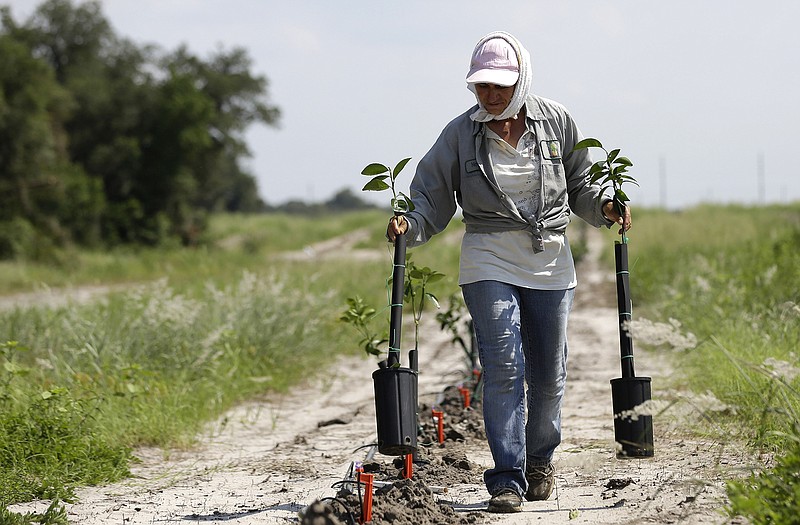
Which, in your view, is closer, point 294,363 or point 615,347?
point 294,363

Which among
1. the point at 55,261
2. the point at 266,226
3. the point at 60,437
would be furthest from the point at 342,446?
the point at 266,226

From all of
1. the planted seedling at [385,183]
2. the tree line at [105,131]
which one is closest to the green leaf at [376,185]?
the planted seedling at [385,183]

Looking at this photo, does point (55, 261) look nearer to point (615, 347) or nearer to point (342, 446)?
point (615, 347)

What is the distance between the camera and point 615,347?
1061 cm

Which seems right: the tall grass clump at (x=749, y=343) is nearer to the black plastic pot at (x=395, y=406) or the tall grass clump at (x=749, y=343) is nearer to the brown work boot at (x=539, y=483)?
the brown work boot at (x=539, y=483)

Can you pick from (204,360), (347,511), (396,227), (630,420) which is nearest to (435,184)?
(396,227)

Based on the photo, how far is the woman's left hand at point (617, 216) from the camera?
4.59 metres

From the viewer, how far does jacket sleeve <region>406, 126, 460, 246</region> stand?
4.55 m

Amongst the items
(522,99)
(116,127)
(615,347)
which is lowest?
(615,347)

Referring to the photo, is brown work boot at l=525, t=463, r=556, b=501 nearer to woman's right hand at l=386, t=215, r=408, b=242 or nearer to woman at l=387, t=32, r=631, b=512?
woman at l=387, t=32, r=631, b=512

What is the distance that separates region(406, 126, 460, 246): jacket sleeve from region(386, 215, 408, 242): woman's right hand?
0.52 ft

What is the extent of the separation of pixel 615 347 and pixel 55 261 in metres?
20.3

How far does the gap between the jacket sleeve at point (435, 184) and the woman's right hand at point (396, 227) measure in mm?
159

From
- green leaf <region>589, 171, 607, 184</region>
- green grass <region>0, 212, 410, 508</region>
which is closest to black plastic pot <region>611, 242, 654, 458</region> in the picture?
green leaf <region>589, 171, 607, 184</region>
